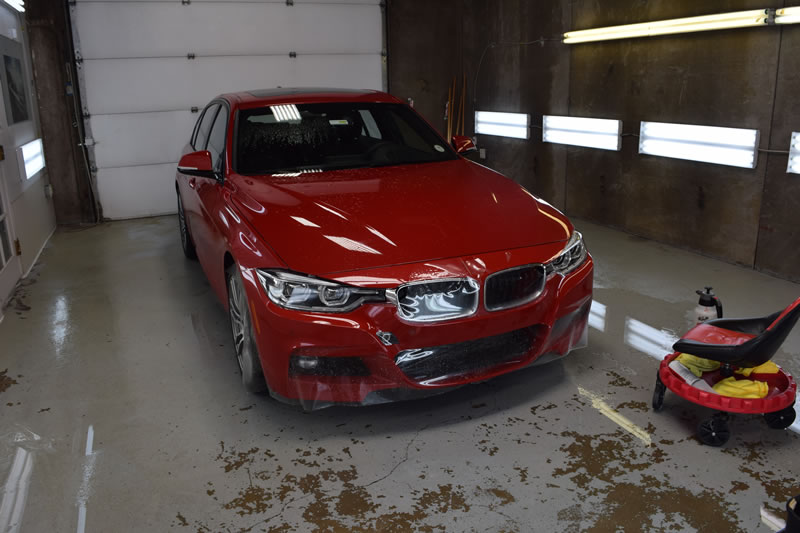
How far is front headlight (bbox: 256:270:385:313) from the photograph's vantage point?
2342 mm

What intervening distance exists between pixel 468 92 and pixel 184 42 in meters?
3.43

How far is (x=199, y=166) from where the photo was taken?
11.3 feet

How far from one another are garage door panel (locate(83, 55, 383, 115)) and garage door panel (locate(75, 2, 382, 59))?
0.33 feet

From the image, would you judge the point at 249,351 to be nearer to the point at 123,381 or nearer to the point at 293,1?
the point at 123,381

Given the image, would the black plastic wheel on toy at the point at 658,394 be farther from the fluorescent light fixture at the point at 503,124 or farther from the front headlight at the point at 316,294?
the fluorescent light fixture at the point at 503,124

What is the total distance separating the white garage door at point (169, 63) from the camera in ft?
22.1

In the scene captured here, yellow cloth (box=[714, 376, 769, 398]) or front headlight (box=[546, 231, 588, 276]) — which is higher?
front headlight (box=[546, 231, 588, 276])

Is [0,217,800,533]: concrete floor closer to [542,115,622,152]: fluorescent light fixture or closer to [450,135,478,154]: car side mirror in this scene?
[450,135,478,154]: car side mirror

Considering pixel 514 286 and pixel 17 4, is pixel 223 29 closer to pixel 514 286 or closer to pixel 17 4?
pixel 17 4

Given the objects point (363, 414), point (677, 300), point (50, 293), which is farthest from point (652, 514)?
point (50, 293)

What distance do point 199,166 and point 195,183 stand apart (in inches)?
20.3

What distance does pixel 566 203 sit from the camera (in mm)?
6555

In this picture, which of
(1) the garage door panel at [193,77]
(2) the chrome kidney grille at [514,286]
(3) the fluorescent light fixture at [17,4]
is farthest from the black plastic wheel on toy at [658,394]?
(1) the garage door panel at [193,77]

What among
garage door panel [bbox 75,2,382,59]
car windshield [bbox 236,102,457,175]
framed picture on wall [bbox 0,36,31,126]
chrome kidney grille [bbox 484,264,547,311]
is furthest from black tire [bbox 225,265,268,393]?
garage door panel [bbox 75,2,382,59]
